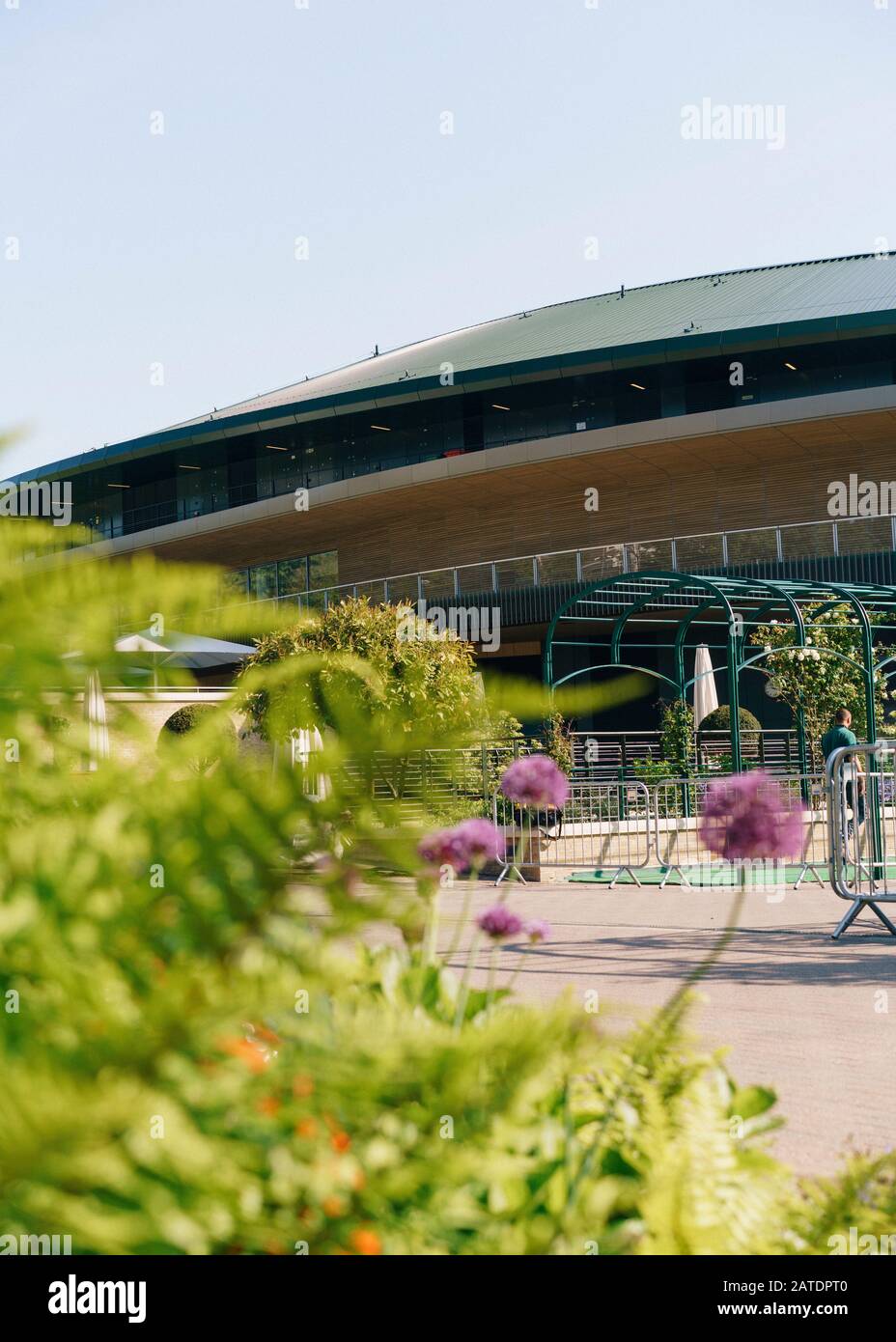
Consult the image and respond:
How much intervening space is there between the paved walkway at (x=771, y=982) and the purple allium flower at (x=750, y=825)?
27.9 inches

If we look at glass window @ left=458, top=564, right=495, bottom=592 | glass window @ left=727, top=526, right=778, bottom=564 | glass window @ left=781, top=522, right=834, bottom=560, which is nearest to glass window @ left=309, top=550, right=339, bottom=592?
glass window @ left=458, top=564, right=495, bottom=592

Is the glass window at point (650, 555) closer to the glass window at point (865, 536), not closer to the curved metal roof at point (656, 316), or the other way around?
the glass window at point (865, 536)

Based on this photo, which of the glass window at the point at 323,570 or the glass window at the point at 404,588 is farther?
the glass window at the point at 323,570

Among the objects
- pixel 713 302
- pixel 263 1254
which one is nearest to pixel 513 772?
pixel 263 1254

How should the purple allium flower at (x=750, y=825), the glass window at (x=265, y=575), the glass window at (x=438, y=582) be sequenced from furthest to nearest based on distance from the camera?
the glass window at (x=265, y=575), the glass window at (x=438, y=582), the purple allium flower at (x=750, y=825)

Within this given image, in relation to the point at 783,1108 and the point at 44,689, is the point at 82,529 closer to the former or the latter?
the point at 44,689

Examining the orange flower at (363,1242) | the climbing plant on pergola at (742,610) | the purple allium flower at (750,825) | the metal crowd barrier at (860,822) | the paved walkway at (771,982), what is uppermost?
the climbing plant on pergola at (742,610)

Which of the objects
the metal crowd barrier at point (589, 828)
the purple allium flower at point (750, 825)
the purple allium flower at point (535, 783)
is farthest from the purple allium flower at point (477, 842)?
the metal crowd barrier at point (589, 828)

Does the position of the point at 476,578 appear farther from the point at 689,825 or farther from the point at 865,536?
the point at 689,825

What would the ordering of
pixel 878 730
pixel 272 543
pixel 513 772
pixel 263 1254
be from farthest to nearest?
pixel 272 543 → pixel 878 730 → pixel 513 772 → pixel 263 1254

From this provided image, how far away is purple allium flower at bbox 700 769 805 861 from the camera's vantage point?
2162mm

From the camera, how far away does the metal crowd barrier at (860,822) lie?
36.5 ft

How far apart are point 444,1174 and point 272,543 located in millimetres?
44185
